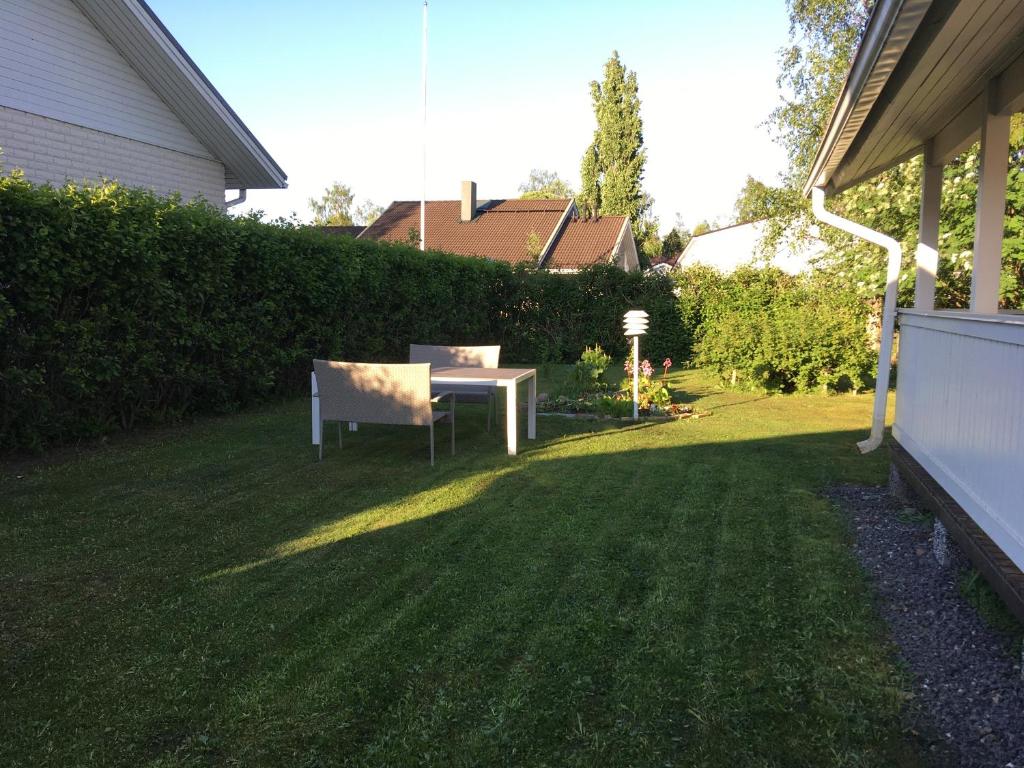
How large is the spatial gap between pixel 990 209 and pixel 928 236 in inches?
73.1

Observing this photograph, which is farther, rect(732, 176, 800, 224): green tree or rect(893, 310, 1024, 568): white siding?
rect(732, 176, 800, 224): green tree

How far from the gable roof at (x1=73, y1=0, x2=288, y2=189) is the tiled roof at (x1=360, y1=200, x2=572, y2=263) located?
1597cm

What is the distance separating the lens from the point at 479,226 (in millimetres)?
31641

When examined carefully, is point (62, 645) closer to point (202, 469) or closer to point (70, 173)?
point (202, 469)

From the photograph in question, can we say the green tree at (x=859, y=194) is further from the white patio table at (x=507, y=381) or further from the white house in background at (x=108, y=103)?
the white house in background at (x=108, y=103)

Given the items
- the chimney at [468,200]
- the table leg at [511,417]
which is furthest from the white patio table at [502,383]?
the chimney at [468,200]

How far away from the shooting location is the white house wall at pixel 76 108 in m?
9.49

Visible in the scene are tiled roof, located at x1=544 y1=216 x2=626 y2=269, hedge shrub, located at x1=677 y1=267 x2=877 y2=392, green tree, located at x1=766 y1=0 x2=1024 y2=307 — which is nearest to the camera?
hedge shrub, located at x1=677 y1=267 x2=877 y2=392

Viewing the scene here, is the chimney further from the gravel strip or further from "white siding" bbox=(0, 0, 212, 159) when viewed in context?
the gravel strip

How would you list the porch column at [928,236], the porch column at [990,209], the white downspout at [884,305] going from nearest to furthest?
1. the porch column at [990,209]
2. the porch column at [928,236]
3. the white downspout at [884,305]

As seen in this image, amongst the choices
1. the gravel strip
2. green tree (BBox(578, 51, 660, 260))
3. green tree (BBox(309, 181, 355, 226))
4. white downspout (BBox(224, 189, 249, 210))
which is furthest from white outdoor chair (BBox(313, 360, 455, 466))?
green tree (BBox(309, 181, 355, 226))

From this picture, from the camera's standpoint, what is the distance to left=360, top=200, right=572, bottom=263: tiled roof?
29.9m

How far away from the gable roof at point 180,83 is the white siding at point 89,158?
0.54 meters

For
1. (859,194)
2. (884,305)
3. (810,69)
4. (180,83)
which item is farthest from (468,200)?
(884,305)
